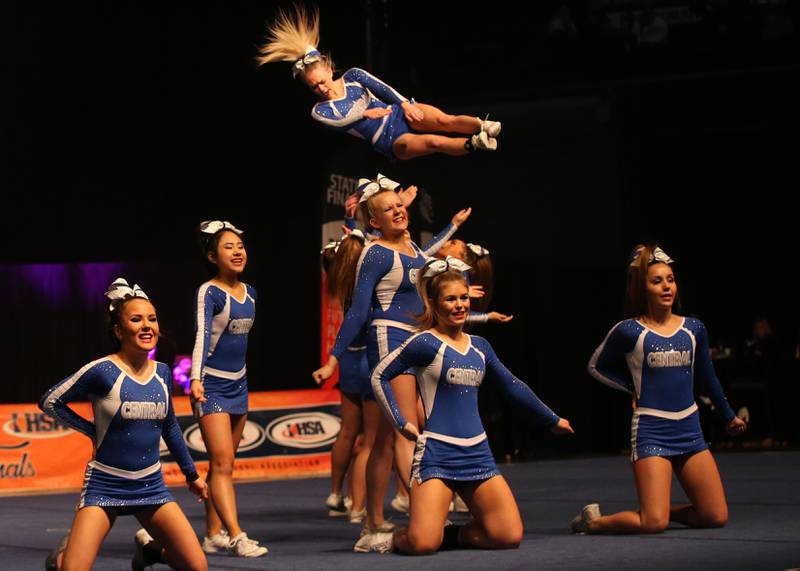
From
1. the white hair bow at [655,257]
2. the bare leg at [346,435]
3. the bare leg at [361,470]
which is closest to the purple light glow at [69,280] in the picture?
the bare leg at [346,435]

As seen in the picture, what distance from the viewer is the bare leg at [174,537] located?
4.94 metres

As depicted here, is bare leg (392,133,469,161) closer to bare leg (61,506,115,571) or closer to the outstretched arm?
the outstretched arm

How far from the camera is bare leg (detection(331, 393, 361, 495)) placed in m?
7.83

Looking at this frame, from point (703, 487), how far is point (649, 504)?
308 millimetres

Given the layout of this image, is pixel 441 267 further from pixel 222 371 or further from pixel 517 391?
pixel 222 371

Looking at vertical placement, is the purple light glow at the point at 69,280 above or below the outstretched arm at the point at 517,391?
above

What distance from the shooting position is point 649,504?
644 centimetres

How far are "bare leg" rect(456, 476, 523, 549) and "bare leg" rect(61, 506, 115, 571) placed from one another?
66.3 inches

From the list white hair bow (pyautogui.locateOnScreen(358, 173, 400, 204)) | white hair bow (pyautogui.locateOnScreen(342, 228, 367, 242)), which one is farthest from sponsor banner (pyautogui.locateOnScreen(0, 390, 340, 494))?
white hair bow (pyautogui.locateOnScreen(358, 173, 400, 204))

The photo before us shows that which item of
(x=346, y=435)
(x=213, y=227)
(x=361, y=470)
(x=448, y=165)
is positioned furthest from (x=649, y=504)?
(x=448, y=165)

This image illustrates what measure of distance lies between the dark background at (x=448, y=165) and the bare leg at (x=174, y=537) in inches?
306

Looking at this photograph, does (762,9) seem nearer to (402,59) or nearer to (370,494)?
Answer: (402,59)

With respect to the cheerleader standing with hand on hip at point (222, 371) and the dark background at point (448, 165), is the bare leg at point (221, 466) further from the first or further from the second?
the dark background at point (448, 165)

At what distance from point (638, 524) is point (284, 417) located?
575 cm
